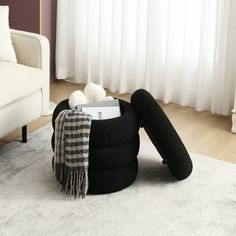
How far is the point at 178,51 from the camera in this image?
3680mm

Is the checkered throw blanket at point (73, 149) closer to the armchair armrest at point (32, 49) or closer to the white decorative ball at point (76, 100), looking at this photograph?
the white decorative ball at point (76, 100)

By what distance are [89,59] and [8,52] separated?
3.63 feet

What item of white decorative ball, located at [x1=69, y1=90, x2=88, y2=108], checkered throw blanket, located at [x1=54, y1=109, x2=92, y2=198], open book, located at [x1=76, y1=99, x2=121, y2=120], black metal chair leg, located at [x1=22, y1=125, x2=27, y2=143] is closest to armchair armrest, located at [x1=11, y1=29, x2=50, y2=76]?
black metal chair leg, located at [x1=22, y1=125, x2=27, y2=143]

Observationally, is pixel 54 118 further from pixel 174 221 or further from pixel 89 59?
pixel 89 59

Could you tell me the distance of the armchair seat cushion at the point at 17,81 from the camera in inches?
105

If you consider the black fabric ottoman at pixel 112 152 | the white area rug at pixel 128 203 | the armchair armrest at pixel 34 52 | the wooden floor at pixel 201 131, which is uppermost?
the armchair armrest at pixel 34 52

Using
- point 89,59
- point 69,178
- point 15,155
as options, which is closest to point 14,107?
point 15,155

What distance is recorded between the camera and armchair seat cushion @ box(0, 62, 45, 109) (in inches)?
Result: 105

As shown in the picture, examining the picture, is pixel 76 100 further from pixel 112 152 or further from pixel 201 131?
pixel 201 131

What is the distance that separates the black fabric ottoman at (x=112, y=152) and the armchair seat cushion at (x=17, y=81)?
304mm

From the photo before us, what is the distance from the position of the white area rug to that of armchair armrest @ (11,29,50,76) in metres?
0.54

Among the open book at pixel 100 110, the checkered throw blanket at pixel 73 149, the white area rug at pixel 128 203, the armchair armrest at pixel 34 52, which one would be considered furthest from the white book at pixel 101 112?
the armchair armrest at pixel 34 52

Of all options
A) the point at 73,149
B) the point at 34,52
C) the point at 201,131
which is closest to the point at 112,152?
the point at 73,149

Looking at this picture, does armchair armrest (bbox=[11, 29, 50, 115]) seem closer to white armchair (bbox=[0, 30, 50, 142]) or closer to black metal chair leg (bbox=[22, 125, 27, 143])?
white armchair (bbox=[0, 30, 50, 142])
